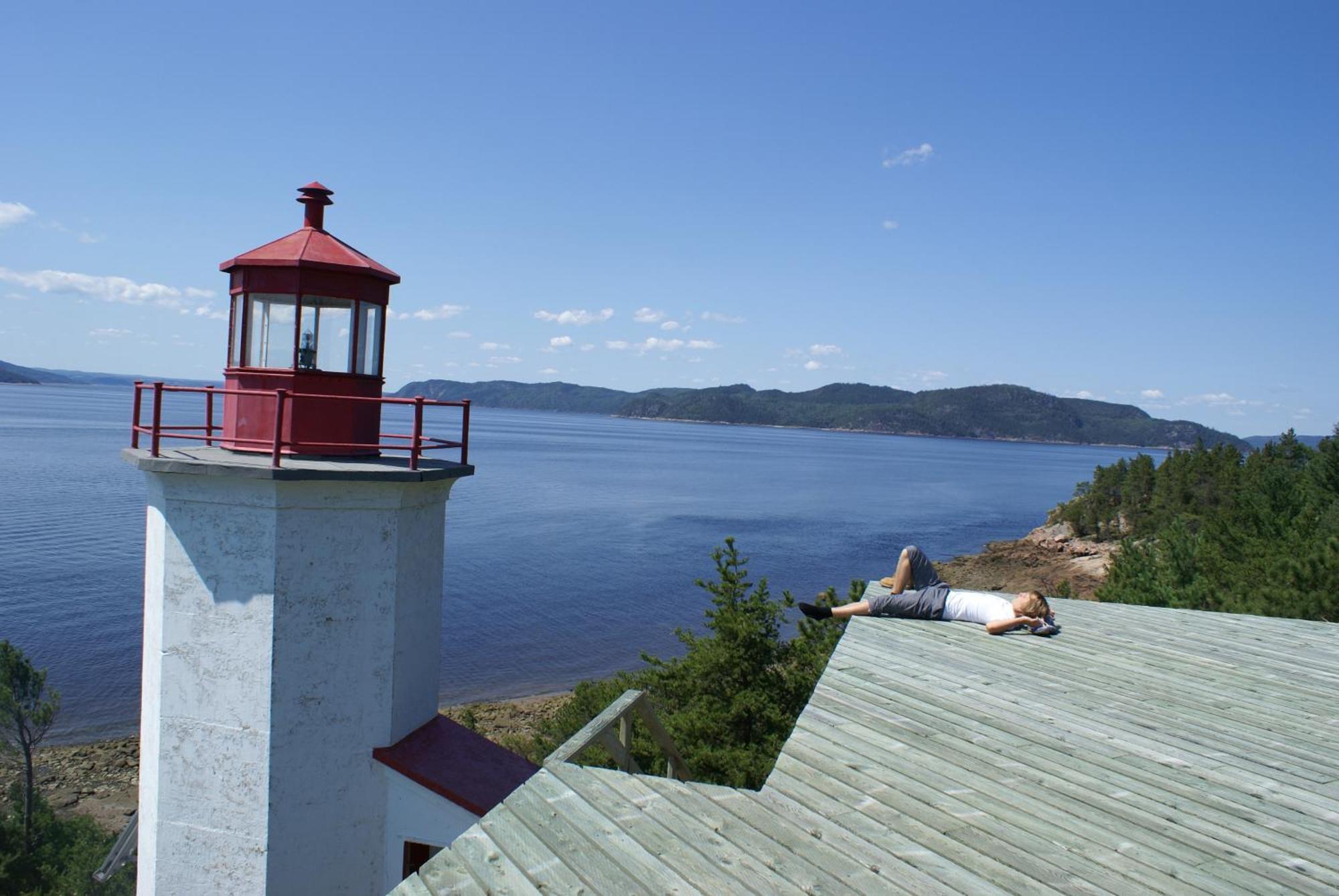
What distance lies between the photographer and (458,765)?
8133 mm

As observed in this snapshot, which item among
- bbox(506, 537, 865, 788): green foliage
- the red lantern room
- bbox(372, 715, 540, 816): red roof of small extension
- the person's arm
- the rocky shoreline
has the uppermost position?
the red lantern room

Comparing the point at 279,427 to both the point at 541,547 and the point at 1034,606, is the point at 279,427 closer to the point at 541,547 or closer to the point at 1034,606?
the point at 1034,606

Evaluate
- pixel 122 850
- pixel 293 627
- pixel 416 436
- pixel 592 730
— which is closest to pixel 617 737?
pixel 592 730

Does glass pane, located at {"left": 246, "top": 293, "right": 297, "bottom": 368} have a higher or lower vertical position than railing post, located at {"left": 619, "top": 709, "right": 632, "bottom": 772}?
higher

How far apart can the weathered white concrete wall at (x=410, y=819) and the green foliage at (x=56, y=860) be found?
24.3ft

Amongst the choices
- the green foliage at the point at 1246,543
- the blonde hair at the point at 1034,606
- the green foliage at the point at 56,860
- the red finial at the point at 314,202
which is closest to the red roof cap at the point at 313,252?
the red finial at the point at 314,202

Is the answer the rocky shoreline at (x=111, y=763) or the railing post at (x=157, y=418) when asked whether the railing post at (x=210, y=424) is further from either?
the rocky shoreline at (x=111, y=763)

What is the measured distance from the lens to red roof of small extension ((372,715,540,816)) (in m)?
7.75

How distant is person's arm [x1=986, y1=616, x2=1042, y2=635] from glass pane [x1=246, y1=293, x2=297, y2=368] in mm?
6652

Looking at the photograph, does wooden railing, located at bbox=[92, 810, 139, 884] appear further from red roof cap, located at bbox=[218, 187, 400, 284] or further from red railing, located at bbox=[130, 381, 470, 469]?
red roof cap, located at bbox=[218, 187, 400, 284]

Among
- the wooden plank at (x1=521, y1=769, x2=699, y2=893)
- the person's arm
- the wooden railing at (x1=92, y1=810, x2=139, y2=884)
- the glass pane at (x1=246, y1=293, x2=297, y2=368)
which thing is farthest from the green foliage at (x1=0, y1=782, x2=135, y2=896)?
the person's arm

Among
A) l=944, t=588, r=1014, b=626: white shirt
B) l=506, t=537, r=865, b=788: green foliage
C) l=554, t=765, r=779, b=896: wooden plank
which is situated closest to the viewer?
l=554, t=765, r=779, b=896: wooden plank

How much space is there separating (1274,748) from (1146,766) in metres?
1.06

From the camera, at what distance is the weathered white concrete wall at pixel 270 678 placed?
289 inches
